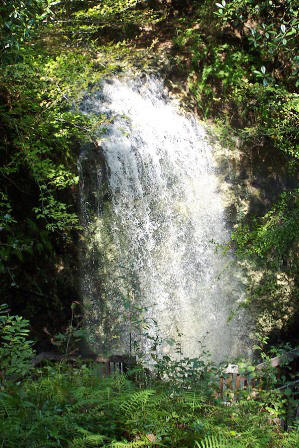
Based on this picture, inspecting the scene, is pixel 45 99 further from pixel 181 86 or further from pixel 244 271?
pixel 244 271

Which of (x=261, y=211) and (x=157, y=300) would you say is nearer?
(x=157, y=300)

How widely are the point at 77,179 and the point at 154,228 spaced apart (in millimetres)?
1912

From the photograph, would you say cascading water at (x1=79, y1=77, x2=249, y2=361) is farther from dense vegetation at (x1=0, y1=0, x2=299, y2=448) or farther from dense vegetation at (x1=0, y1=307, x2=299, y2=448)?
dense vegetation at (x1=0, y1=307, x2=299, y2=448)

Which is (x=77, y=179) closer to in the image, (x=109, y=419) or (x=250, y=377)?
(x=250, y=377)

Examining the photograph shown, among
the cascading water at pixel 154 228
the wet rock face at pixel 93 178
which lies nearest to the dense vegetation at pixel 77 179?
the wet rock face at pixel 93 178

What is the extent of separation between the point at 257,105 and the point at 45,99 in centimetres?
428

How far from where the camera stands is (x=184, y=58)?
827 cm

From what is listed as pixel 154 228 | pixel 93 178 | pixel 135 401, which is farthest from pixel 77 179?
pixel 135 401

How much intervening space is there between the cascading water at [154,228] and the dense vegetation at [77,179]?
0.37 metres

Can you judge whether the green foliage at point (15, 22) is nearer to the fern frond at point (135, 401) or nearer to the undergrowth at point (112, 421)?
the undergrowth at point (112, 421)

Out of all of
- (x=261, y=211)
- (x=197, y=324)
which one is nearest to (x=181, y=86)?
(x=261, y=211)

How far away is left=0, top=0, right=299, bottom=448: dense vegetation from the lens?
8.05ft

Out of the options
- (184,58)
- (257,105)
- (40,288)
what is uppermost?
(184,58)

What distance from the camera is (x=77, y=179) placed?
5785mm
